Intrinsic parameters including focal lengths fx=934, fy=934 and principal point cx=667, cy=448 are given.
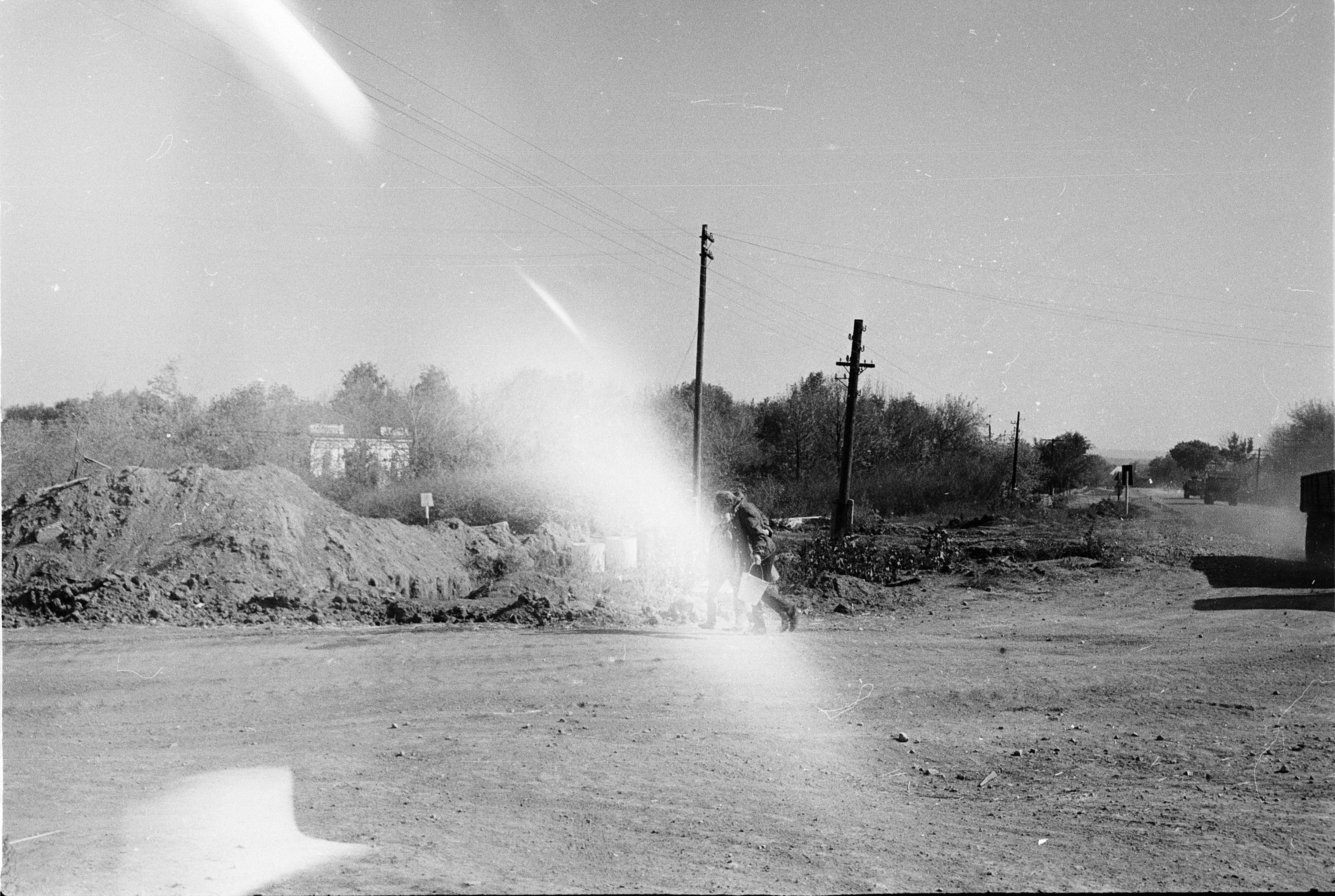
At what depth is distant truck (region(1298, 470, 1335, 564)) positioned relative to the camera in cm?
1919

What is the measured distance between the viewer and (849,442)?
30031 millimetres

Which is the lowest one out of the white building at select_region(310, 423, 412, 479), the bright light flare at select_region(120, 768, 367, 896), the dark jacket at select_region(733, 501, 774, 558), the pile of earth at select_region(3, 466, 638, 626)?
the bright light flare at select_region(120, 768, 367, 896)

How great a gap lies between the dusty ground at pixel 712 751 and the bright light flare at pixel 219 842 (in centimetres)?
13

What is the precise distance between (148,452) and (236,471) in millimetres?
12035

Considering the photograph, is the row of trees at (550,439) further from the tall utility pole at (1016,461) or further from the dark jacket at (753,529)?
the dark jacket at (753,529)

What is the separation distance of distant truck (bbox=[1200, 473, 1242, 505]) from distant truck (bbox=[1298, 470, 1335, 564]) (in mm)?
40811

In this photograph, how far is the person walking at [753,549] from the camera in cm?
1118

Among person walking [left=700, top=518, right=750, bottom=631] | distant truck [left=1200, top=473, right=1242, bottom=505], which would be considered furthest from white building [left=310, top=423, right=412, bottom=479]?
distant truck [left=1200, top=473, right=1242, bottom=505]

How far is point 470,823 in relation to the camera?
17.9ft

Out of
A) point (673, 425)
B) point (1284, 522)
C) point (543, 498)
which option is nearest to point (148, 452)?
point (543, 498)

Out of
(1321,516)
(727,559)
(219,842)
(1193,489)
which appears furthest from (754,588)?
(1193,489)

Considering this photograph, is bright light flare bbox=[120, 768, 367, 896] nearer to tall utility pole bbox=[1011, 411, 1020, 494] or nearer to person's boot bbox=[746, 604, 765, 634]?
person's boot bbox=[746, 604, 765, 634]

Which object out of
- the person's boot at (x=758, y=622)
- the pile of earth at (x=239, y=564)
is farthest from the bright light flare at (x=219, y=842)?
the pile of earth at (x=239, y=564)

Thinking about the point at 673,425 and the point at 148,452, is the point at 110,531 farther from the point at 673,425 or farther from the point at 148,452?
the point at 673,425
